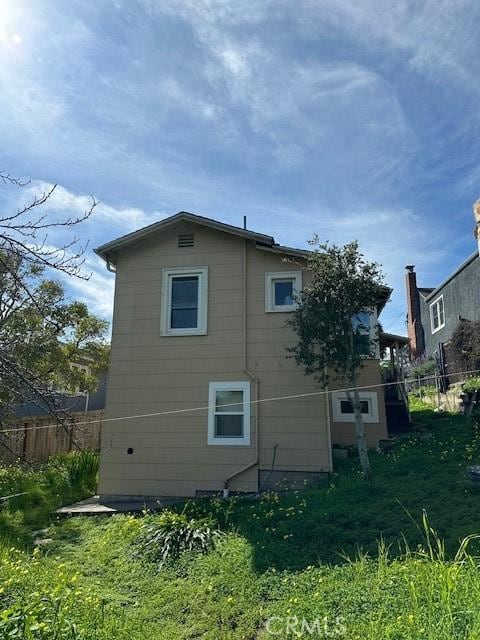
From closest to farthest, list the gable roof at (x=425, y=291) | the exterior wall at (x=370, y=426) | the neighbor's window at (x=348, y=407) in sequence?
1. the exterior wall at (x=370, y=426)
2. the neighbor's window at (x=348, y=407)
3. the gable roof at (x=425, y=291)

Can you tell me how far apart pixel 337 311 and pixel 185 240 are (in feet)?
13.1

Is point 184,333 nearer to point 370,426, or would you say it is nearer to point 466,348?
point 370,426

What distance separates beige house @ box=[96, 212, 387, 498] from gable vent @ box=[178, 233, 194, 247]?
0.02 meters

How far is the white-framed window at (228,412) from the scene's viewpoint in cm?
919

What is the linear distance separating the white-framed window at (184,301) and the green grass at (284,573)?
364 cm

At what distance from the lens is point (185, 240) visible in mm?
10250

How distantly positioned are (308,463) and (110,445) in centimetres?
418

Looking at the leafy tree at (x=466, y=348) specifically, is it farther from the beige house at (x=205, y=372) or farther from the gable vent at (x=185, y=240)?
the gable vent at (x=185, y=240)

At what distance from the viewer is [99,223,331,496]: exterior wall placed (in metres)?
9.02

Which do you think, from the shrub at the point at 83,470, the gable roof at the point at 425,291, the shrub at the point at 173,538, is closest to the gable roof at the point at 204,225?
the shrub at the point at 83,470

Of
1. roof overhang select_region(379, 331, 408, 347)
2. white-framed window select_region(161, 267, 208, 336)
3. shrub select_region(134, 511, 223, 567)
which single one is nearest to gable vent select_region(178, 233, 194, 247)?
white-framed window select_region(161, 267, 208, 336)

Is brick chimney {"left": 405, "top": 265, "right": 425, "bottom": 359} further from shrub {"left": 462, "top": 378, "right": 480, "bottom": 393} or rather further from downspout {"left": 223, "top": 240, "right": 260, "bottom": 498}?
downspout {"left": 223, "top": 240, "right": 260, "bottom": 498}

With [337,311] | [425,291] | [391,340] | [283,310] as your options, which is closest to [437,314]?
[425,291]

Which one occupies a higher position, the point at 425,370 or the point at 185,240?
the point at 185,240
